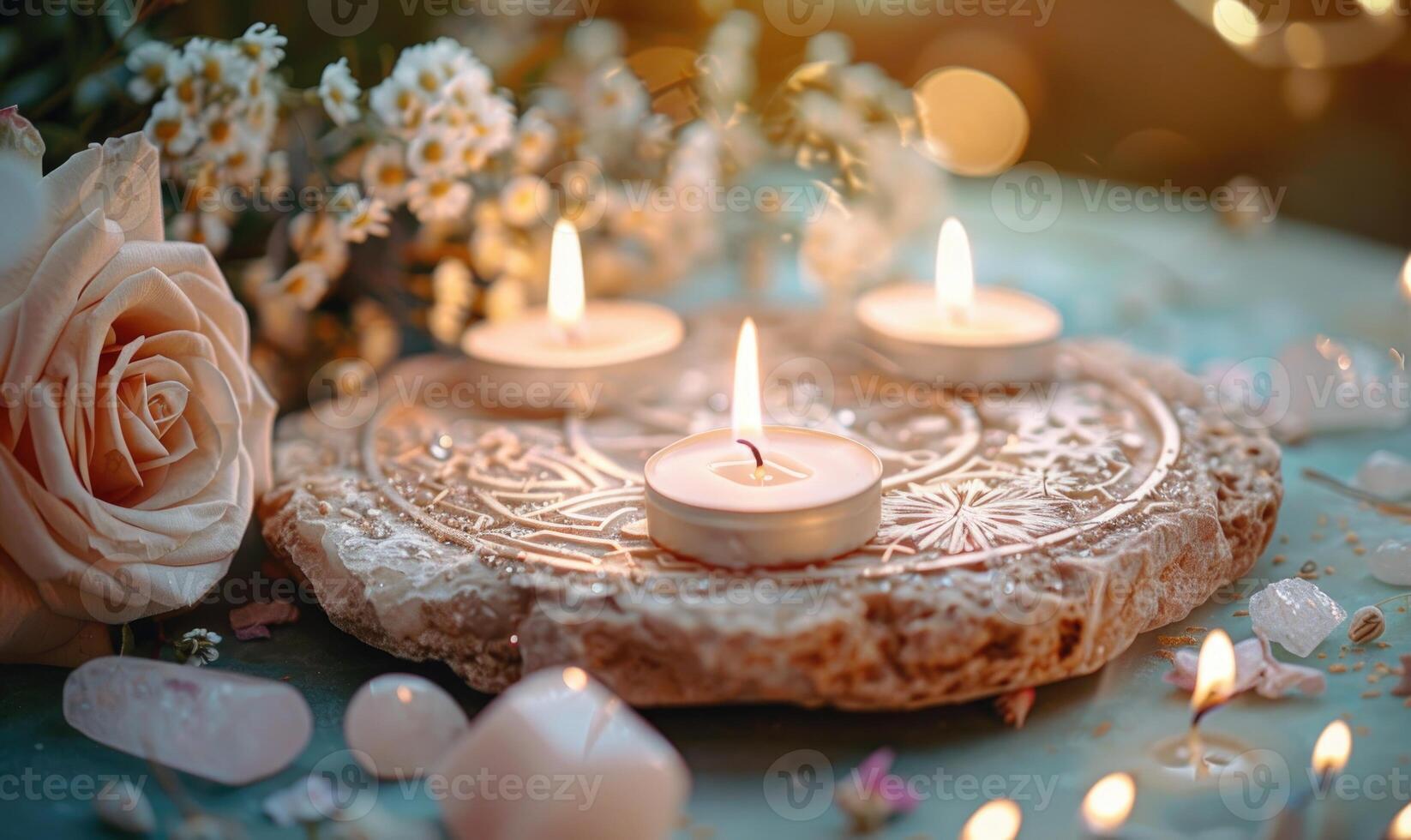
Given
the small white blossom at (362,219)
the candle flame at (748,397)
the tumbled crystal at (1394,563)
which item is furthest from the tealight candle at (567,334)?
the tumbled crystal at (1394,563)

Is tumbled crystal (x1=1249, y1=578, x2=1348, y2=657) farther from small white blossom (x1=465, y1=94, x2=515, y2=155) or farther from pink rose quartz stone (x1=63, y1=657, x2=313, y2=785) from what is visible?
small white blossom (x1=465, y1=94, x2=515, y2=155)

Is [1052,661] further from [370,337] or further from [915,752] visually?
[370,337]

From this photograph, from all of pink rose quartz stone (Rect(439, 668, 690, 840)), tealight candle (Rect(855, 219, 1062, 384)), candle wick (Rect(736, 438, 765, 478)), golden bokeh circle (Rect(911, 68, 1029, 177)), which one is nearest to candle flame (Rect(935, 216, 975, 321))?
tealight candle (Rect(855, 219, 1062, 384))

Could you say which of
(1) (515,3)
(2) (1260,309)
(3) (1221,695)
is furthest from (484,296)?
(2) (1260,309)

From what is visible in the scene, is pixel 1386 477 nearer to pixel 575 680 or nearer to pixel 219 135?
pixel 575 680

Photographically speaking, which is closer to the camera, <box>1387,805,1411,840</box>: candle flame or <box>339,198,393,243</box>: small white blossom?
<box>1387,805,1411,840</box>: candle flame

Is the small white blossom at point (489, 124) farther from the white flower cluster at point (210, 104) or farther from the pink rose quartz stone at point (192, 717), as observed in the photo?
the pink rose quartz stone at point (192, 717)

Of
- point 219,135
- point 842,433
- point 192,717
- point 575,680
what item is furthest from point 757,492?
point 219,135
